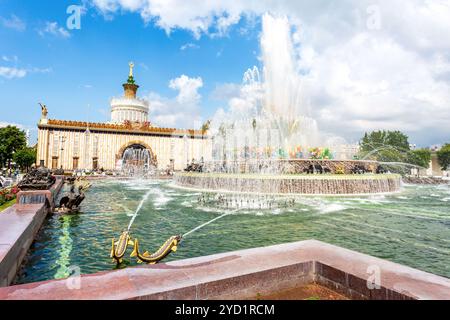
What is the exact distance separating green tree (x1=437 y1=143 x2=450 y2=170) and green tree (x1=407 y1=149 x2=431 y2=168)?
143 inches

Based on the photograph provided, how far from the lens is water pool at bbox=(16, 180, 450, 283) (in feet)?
21.8

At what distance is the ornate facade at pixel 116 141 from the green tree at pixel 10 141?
492cm

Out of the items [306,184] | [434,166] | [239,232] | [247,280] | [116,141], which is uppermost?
[116,141]

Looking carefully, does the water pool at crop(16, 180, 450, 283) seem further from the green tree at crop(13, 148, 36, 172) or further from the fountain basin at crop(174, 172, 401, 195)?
the green tree at crop(13, 148, 36, 172)

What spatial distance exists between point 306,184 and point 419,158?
6764 cm

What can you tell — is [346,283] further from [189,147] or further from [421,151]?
[421,151]

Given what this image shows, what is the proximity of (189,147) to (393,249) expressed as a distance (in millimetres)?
57709

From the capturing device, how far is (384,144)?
7844 cm

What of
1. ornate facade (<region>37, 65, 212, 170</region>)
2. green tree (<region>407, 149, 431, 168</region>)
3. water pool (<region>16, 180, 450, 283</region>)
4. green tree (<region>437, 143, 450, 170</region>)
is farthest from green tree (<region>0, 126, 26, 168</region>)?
green tree (<region>437, 143, 450, 170</region>)

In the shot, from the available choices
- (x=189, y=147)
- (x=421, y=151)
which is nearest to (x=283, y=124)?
(x=189, y=147)

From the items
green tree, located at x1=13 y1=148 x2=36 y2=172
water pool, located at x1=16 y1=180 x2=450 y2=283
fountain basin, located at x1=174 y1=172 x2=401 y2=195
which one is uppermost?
green tree, located at x1=13 y1=148 x2=36 y2=172

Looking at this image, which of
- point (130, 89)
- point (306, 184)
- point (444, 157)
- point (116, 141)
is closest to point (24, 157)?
point (116, 141)

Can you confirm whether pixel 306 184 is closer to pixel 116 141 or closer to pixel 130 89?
pixel 116 141

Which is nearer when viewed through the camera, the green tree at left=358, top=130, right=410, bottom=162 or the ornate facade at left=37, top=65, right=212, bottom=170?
the ornate facade at left=37, top=65, right=212, bottom=170
